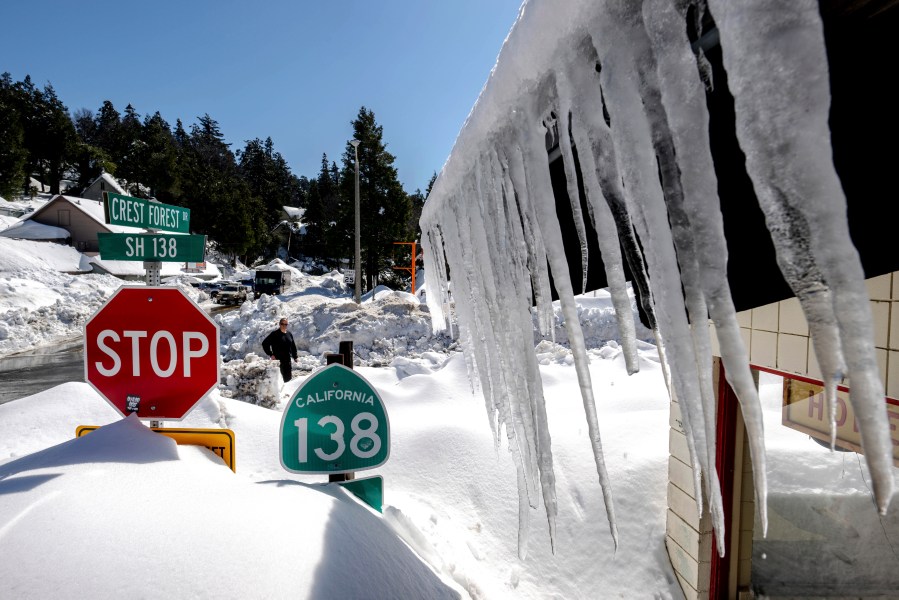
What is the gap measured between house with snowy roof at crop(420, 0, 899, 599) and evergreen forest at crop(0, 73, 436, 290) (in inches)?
1051

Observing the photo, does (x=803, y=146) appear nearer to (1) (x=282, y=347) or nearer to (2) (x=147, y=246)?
(2) (x=147, y=246)

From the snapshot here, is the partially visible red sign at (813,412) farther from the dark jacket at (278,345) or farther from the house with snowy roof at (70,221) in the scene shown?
the house with snowy roof at (70,221)

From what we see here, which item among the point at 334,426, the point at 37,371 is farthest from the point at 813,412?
the point at 37,371

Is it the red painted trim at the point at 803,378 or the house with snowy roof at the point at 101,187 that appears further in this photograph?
the house with snowy roof at the point at 101,187

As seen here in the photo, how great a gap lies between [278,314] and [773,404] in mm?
14280

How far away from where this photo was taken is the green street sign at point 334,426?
118 inches

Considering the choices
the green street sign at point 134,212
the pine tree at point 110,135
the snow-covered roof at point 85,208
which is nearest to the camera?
the green street sign at point 134,212

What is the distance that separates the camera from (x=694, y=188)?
29.5 inches

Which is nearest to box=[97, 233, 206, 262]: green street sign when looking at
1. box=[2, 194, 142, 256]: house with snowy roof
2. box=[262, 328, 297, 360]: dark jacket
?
box=[262, 328, 297, 360]: dark jacket

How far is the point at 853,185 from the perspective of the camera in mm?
1160

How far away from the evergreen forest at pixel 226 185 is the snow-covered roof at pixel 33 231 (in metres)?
7.85

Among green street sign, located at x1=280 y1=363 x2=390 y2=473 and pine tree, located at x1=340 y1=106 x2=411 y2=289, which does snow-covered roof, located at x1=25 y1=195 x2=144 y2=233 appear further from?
green street sign, located at x1=280 y1=363 x2=390 y2=473

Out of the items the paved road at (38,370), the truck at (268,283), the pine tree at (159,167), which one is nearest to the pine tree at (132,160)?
the pine tree at (159,167)

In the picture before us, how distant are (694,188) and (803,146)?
0.17 metres
